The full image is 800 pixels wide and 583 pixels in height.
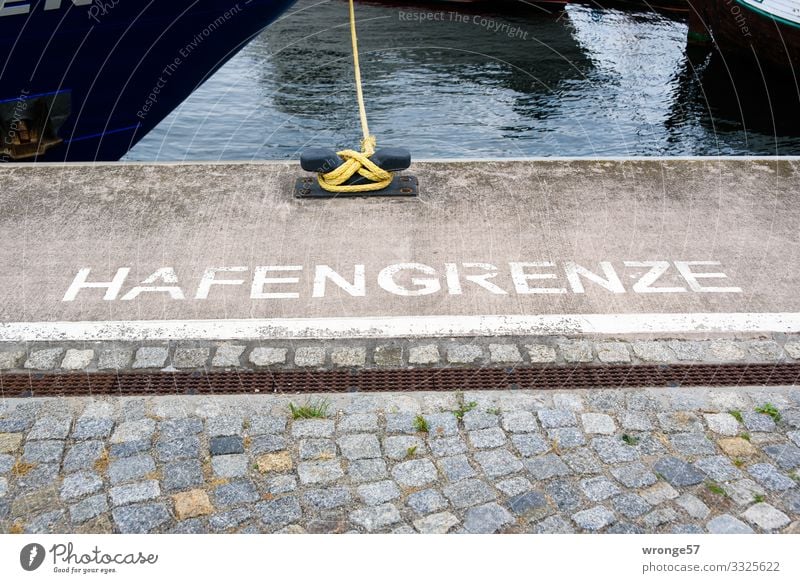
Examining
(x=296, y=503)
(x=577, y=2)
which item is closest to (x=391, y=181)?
(x=296, y=503)

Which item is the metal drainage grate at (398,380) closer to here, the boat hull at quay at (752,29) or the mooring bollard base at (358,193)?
the mooring bollard base at (358,193)

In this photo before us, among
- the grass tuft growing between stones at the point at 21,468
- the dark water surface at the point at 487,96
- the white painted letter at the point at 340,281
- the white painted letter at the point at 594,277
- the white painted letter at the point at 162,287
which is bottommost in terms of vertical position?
the dark water surface at the point at 487,96

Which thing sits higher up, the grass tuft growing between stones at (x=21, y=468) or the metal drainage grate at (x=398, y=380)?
the metal drainage grate at (x=398, y=380)

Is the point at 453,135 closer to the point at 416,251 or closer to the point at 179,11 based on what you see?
the point at 179,11

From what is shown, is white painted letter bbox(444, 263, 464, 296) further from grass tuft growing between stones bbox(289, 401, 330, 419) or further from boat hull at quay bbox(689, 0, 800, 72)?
boat hull at quay bbox(689, 0, 800, 72)

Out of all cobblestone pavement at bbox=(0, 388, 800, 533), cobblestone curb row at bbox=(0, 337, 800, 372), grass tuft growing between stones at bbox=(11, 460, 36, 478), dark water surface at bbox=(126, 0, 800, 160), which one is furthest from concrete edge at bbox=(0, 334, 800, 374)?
dark water surface at bbox=(126, 0, 800, 160)

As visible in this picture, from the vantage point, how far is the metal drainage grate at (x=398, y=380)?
4.07 m

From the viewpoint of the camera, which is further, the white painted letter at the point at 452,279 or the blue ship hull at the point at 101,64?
the blue ship hull at the point at 101,64

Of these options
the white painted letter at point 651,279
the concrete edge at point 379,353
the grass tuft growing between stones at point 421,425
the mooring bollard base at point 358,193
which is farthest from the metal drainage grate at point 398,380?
the mooring bollard base at point 358,193

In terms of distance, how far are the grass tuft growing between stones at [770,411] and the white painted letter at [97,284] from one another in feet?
11.2

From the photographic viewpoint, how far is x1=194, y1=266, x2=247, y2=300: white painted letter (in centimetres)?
480

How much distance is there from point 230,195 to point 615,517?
3578 millimetres

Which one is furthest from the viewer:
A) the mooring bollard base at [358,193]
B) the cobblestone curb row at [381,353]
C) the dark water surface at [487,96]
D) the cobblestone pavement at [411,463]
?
the dark water surface at [487,96]

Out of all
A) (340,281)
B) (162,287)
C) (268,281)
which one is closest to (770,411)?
(340,281)
